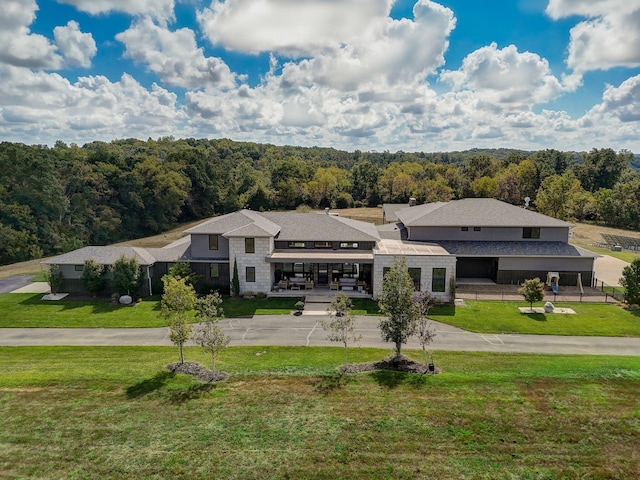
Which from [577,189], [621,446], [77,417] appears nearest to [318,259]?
[77,417]

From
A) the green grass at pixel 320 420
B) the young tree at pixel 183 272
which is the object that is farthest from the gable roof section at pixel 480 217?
the young tree at pixel 183 272

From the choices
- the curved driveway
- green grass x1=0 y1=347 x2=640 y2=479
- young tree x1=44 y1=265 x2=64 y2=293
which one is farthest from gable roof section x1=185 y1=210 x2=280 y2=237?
green grass x1=0 y1=347 x2=640 y2=479

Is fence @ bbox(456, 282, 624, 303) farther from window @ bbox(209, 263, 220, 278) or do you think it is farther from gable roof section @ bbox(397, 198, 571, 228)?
window @ bbox(209, 263, 220, 278)

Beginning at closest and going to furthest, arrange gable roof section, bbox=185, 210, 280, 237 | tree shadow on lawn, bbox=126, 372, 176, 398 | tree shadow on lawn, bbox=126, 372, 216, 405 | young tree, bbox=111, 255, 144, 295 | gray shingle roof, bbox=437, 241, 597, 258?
tree shadow on lawn, bbox=126, 372, 216, 405 → tree shadow on lawn, bbox=126, 372, 176, 398 → young tree, bbox=111, 255, 144, 295 → gable roof section, bbox=185, 210, 280, 237 → gray shingle roof, bbox=437, 241, 597, 258

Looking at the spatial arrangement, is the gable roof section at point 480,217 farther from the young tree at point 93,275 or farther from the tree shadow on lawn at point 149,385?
the young tree at point 93,275

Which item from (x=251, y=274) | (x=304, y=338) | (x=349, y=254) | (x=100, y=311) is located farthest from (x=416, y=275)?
(x=100, y=311)
